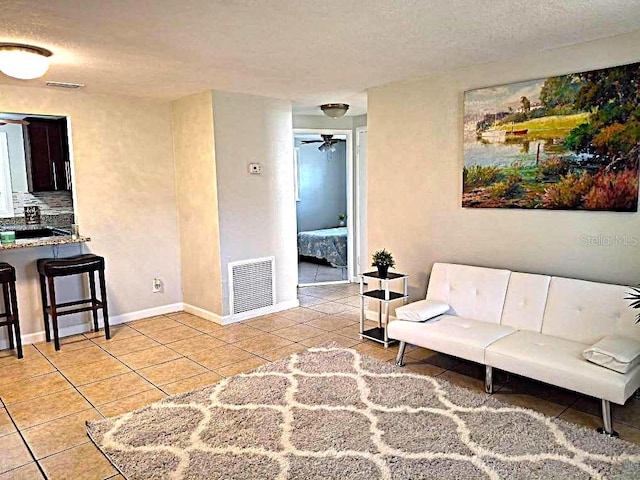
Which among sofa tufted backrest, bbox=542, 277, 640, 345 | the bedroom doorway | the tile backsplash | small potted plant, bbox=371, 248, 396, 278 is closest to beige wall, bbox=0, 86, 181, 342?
the tile backsplash

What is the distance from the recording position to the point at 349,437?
8.48ft

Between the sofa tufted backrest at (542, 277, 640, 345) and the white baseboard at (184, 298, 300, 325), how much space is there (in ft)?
9.26

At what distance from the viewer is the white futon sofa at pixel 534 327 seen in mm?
2574

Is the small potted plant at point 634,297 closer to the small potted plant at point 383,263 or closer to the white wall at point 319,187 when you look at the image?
the small potted plant at point 383,263

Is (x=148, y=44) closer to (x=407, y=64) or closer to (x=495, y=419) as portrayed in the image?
(x=407, y=64)

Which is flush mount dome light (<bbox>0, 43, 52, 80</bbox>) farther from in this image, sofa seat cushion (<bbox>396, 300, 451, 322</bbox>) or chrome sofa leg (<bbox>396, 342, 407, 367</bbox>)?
chrome sofa leg (<bbox>396, 342, 407, 367</bbox>)

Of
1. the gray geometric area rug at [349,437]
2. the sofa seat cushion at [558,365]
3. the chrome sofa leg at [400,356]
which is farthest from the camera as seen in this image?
the chrome sofa leg at [400,356]

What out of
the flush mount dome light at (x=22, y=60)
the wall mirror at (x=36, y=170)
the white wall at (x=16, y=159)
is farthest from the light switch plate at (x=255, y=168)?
the white wall at (x=16, y=159)

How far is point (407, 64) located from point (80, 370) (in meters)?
3.43

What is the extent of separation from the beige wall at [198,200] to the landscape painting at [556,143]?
238 cm

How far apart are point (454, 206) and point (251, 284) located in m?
2.23

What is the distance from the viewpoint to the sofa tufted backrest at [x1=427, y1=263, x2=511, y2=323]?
11.4ft

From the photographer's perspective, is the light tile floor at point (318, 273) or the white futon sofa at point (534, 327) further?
the light tile floor at point (318, 273)

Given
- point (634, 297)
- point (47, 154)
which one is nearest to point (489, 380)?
point (634, 297)
